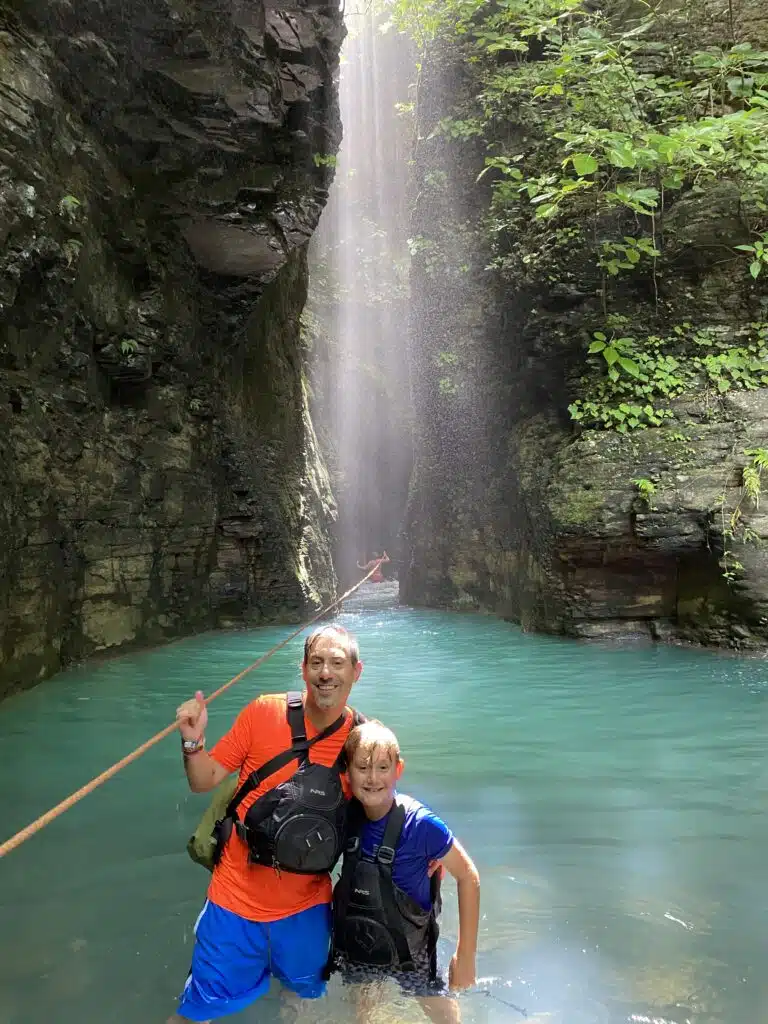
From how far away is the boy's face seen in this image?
6.50 feet

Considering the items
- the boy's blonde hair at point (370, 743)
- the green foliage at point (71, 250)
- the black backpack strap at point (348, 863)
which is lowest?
the black backpack strap at point (348, 863)

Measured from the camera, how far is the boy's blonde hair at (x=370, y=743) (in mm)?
1981

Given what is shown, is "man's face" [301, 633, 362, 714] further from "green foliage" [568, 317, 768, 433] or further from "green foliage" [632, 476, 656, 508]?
"green foliage" [568, 317, 768, 433]

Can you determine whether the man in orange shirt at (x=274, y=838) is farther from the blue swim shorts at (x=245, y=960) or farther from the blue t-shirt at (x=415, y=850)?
the blue t-shirt at (x=415, y=850)

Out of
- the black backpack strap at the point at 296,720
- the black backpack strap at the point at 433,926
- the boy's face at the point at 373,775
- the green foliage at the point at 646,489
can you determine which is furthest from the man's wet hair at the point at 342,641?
the green foliage at the point at 646,489

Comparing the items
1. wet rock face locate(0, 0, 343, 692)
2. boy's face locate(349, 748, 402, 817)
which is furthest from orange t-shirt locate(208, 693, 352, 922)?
wet rock face locate(0, 0, 343, 692)

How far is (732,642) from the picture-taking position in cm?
792

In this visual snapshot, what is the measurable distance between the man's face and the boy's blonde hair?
11cm

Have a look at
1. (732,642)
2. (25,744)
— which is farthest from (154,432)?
(732,642)

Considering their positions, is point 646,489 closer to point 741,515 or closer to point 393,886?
point 741,515

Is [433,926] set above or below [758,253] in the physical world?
below

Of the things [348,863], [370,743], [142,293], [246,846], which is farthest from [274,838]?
[142,293]

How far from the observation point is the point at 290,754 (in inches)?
80.4

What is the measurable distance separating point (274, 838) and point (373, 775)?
0.32 m
